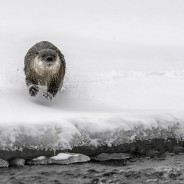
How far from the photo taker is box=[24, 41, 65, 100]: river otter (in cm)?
633

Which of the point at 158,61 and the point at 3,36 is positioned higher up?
the point at 3,36

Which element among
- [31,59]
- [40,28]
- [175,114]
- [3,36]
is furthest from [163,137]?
[40,28]

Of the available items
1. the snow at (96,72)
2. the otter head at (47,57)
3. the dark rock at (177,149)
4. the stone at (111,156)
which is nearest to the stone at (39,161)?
the snow at (96,72)

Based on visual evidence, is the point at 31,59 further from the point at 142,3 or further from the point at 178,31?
the point at 142,3

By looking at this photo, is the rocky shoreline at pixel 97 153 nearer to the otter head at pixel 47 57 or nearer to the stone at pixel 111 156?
the stone at pixel 111 156

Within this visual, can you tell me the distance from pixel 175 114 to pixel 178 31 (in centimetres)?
746

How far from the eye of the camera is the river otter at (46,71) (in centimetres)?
633

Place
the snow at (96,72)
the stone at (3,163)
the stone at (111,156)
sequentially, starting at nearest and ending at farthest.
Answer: the stone at (3,163), the stone at (111,156), the snow at (96,72)

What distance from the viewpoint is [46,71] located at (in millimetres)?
6406

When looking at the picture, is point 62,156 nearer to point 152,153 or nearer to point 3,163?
point 3,163

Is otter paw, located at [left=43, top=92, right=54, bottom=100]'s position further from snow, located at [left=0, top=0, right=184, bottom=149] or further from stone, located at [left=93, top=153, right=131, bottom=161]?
stone, located at [left=93, top=153, right=131, bottom=161]

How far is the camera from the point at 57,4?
15297 mm

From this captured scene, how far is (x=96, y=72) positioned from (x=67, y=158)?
3.42 meters

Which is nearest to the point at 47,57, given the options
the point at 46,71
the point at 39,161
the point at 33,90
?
the point at 46,71
